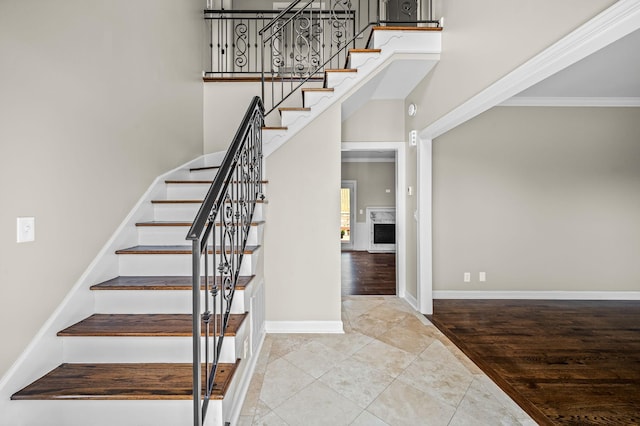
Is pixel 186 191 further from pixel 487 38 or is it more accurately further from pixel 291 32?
pixel 487 38

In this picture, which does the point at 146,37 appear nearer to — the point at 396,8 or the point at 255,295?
the point at 255,295

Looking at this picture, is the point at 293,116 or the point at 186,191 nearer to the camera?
the point at 186,191

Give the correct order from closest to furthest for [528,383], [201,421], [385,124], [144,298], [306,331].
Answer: [201,421] < [144,298] < [528,383] < [306,331] < [385,124]

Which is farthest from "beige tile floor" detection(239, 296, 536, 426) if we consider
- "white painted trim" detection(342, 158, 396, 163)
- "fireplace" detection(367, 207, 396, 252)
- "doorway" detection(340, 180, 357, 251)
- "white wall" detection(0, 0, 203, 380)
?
"white painted trim" detection(342, 158, 396, 163)

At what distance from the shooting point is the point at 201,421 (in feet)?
4.11

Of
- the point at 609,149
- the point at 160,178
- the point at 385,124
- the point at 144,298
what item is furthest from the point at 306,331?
the point at 609,149

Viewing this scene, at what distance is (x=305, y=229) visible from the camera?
3096 mm

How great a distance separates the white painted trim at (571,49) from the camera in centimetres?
120

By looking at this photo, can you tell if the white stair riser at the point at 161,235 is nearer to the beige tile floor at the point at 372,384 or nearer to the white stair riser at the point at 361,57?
the beige tile floor at the point at 372,384

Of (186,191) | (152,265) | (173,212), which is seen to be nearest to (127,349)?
(152,265)

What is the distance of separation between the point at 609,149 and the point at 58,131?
6189 mm

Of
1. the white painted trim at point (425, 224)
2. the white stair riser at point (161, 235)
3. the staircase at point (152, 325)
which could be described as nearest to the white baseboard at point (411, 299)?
the white painted trim at point (425, 224)

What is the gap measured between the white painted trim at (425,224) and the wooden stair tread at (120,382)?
8.65ft

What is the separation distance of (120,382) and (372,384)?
1.62 meters
